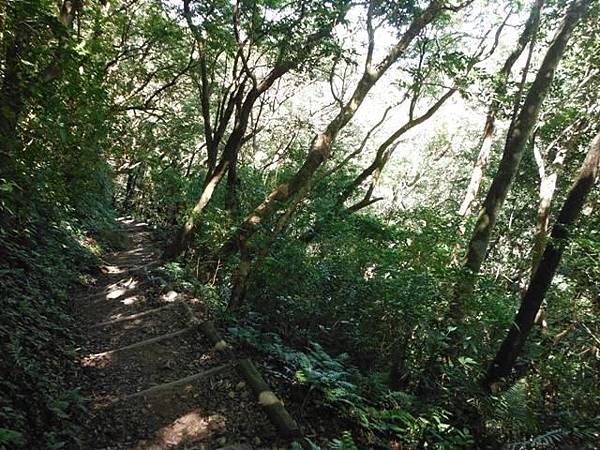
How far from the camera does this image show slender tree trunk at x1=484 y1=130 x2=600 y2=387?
5.24 metres

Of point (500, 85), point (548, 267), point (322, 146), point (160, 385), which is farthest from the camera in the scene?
point (500, 85)

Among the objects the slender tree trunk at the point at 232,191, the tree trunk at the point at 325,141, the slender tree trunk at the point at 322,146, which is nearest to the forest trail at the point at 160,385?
the slender tree trunk at the point at 322,146

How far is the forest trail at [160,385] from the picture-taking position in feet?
13.6

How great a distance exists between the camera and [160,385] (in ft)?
16.3

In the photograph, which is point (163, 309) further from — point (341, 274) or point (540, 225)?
point (540, 225)

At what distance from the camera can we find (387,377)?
200 inches

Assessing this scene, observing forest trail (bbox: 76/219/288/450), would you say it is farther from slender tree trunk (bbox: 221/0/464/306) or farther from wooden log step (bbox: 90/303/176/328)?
slender tree trunk (bbox: 221/0/464/306)

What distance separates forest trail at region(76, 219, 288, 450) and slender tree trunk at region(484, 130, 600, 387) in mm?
3348

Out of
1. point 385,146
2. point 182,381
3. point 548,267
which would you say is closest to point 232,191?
point 385,146

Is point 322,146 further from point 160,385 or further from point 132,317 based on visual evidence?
point 160,385

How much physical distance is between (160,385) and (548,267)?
17.1 feet

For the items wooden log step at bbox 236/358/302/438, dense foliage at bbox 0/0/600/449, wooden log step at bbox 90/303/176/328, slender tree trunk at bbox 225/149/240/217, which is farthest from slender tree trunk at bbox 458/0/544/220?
wooden log step at bbox 90/303/176/328

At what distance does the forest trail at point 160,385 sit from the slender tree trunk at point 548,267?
3348mm

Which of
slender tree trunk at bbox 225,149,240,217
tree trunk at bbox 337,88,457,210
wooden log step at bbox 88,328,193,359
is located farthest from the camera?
tree trunk at bbox 337,88,457,210
